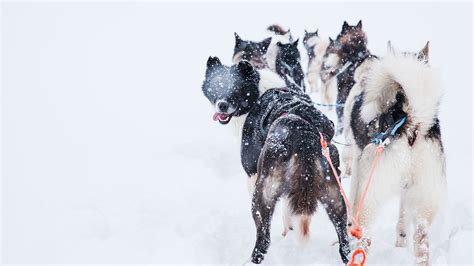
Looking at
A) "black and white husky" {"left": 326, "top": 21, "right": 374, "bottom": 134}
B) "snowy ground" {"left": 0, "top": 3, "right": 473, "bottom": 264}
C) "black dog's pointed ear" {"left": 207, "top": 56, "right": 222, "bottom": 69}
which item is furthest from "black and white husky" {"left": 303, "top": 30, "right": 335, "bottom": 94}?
"black dog's pointed ear" {"left": 207, "top": 56, "right": 222, "bottom": 69}

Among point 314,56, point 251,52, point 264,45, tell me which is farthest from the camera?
point 314,56

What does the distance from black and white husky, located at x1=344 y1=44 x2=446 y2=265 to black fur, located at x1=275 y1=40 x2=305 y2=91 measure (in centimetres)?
357

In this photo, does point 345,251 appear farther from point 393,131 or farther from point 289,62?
point 289,62

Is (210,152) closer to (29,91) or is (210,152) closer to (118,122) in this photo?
(118,122)

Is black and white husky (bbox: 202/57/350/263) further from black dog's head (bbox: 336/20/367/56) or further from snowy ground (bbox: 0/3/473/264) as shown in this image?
black dog's head (bbox: 336/20/367/56)

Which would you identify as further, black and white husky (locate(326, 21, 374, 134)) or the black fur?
the black fur

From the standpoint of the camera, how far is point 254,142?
11.6 feet

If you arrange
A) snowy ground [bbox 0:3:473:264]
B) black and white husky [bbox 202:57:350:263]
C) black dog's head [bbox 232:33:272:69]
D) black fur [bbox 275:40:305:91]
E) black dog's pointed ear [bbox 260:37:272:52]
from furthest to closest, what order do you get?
1. black fur [bbox 275:40:305:91]
2. black dog's pointed ear [bbox 260:37:272:52]
3. black dog's head [bbox 232:33:272:69]
4. snowy ground [bbox 0:3:473:264]
5. black and white husky [bbox 202:57:350:263]

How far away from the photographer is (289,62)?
22.8 ft

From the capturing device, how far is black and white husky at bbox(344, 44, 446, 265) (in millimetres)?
2814

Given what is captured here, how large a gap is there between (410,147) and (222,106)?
149cm

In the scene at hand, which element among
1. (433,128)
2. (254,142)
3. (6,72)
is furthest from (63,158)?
(6,72)

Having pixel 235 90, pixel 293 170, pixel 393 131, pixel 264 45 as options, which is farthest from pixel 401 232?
pixel 264 45

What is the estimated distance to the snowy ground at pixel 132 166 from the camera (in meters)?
3.76
